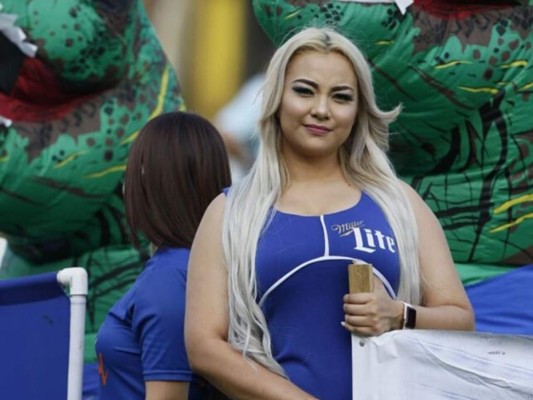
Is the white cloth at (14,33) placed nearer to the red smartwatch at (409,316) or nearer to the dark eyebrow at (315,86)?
the dark eyebrow at (315,86)

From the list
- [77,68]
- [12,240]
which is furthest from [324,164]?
[12,240]

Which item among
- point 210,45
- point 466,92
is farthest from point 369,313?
point 210,45

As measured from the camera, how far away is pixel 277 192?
2031 mm

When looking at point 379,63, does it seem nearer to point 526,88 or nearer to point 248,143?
point 526,88

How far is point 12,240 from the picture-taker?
3547 mm

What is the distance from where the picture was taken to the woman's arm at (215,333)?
75.2 inches

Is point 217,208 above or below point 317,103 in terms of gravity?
below

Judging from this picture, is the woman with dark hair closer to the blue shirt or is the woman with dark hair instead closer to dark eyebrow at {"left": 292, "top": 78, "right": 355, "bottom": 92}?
the blue shirt

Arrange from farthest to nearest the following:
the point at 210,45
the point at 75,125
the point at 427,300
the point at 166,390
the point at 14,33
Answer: the point at 210,45 < the point at 75,125 < the point at 14,33 < the point at 166,390 < the point at 427,300

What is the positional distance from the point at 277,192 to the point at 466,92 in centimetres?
103

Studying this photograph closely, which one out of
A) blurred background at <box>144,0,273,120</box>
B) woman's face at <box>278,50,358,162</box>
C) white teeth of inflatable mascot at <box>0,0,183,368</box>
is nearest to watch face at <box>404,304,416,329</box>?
woman's face at <box>278,50,358,162</box>

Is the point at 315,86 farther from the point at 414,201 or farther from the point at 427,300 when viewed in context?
the point at 427,300

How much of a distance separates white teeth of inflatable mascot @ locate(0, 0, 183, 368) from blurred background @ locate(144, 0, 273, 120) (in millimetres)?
1153

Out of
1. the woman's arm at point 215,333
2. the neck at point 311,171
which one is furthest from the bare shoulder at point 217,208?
the neck at point 311,171
